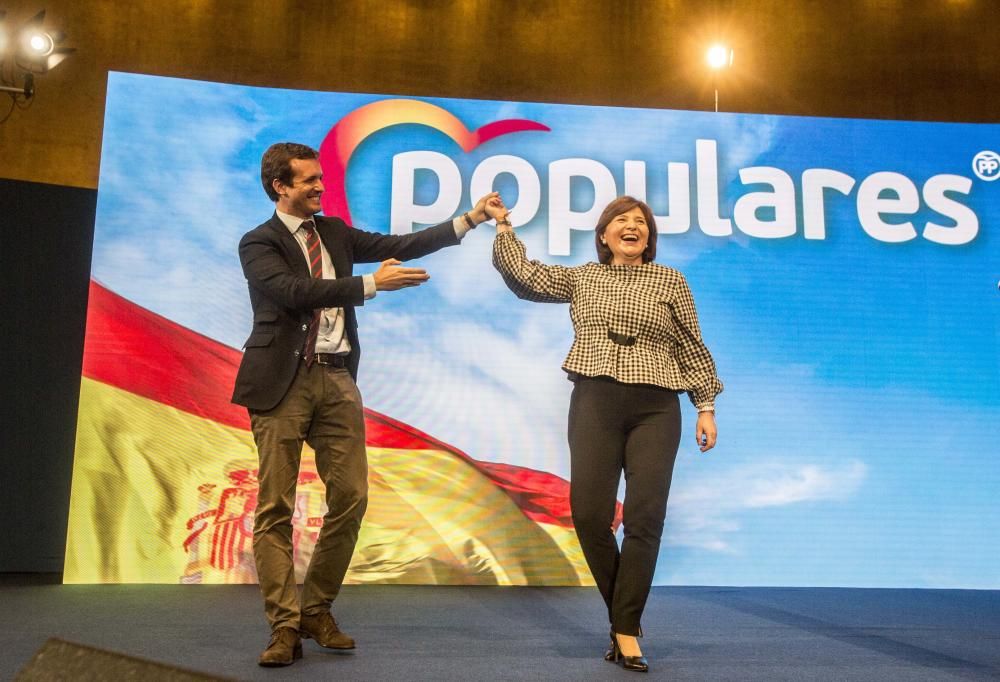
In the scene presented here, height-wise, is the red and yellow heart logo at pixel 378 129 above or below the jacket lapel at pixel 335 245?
above

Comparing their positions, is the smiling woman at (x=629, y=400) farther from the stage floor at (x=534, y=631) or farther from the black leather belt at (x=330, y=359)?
the black leather belt at (x=330, y=359)

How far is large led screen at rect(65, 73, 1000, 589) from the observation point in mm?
3654

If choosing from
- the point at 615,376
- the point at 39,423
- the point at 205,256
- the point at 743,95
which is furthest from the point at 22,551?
the point at 743,95

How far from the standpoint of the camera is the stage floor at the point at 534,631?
2100 mm

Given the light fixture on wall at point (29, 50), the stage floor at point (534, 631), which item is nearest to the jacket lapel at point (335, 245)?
the stage floor at point (534, 631)

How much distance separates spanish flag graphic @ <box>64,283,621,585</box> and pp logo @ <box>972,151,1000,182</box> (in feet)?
7.78

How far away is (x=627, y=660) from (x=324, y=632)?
0.75 meters

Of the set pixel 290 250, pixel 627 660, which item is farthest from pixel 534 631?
pixel 290 250

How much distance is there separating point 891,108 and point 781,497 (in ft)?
8.71

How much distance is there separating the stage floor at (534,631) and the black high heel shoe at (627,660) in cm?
3

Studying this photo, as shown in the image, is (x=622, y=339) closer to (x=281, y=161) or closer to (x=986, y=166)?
(x=281, y=161)

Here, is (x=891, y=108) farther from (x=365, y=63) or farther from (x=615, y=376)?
(x=615, y=376)

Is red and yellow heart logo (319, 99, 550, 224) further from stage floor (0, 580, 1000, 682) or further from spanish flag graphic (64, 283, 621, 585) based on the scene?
stage floor (0, 580, 1000, 682)

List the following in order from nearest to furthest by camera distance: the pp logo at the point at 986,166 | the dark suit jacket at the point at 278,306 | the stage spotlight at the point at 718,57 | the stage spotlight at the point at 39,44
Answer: the dark suit jacket at the point at 278,306
the pp logo at the point at 986,166
the stage spotlight at the point at 39,44
the stage spotlight at the point at 718,57
